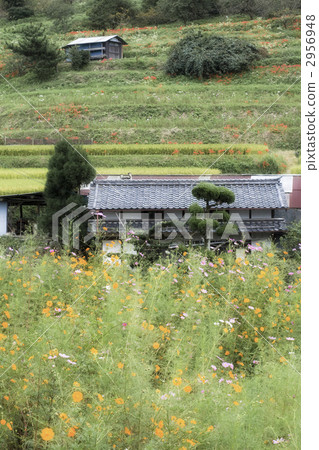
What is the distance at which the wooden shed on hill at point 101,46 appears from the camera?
17.9 ft

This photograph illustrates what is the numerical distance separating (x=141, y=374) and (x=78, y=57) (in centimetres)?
472

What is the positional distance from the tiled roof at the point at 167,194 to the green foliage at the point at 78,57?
52.0 inches

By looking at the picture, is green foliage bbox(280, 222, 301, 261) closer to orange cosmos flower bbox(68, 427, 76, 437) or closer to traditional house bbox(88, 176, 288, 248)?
traditional house bbox(88, 176, 288, 248)

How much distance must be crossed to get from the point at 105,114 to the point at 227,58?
1.47 m

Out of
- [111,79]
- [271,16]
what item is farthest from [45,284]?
[271,16]

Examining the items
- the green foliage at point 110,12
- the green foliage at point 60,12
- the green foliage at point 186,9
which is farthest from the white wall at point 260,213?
the green foliage at point 60,12

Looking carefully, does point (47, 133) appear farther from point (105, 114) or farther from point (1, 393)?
point (1, 393)

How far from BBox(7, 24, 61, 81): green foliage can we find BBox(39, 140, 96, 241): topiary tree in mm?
1043

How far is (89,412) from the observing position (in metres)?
1.18

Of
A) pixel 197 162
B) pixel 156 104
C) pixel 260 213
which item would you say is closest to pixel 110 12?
pixel 156 104

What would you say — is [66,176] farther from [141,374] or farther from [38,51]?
[141,374]

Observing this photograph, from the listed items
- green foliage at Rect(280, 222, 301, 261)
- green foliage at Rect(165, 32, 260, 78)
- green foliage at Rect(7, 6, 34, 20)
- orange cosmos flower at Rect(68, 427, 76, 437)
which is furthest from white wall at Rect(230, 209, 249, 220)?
orange cosmos flower at Rect(68, 427, 76, 437)

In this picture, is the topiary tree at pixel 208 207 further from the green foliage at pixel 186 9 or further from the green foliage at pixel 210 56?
the green foliage at pixel 186 9

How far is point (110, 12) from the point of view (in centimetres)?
520
